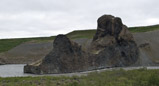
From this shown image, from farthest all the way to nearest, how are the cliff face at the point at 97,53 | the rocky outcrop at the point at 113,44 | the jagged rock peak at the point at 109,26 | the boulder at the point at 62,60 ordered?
the jagged rock peak at the point at 109,26
the rocky outcrop at the point at 113,44
the cliff face at the point at 97,53
the boulder at the point at 62,60

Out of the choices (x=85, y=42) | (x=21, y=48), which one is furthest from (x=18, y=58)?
(x=85, y=42)

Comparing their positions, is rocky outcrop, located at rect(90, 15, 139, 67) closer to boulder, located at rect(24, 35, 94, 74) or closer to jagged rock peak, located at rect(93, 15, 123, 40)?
jagged rock peak, located at rect(93, 15, 123, 40)

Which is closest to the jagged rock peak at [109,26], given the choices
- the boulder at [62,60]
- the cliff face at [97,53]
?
the cliff face at [97,53]

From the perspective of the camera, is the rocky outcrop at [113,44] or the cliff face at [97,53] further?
the rocky outcrop at [113,44]

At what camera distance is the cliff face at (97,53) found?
56.7 metres

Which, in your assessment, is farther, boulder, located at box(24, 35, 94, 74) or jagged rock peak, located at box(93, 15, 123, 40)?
jagged rock peak, located at box(93, 15, 123, 40)

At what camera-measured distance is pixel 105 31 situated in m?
76.9

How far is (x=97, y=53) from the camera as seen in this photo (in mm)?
66312

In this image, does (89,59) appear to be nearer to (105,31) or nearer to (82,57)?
(82,57)

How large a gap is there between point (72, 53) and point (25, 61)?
223ft

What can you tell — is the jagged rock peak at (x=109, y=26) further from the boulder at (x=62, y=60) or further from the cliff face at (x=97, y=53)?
the boulder at (x=62, y=60)

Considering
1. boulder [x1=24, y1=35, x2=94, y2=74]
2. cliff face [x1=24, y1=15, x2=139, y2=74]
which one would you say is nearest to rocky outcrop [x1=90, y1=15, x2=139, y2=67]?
cliff face [x1=24, y1=15, x2=139, y2=74]

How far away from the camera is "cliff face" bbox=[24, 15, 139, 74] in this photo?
5666cm

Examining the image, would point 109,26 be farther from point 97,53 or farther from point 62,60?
point 62,60
